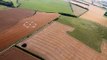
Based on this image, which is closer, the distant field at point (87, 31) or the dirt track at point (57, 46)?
the dirt track at point (57, 46)

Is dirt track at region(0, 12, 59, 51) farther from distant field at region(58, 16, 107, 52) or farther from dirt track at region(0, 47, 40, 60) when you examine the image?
distant field at region(58, 16, 107, 52)

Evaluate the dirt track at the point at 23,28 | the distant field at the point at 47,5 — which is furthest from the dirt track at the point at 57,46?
the distant field at the point at 47,5

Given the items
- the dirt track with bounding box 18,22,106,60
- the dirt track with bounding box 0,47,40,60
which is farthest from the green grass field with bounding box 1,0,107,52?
the dirt track with bounding box 0,47,40,60

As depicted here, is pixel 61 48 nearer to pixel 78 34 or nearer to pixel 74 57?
pixel 74 57

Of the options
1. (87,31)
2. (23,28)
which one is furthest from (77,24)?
(23,28)

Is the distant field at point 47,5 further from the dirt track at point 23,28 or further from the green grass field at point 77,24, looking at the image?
the dirt track at point 23,28

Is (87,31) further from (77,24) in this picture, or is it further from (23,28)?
(23,28)
